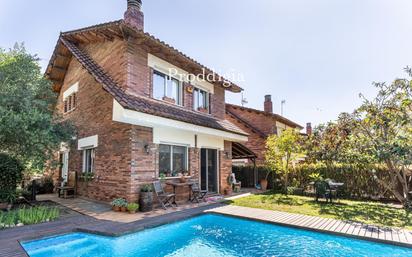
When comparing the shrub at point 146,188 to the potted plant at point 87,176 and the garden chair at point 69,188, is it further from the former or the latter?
the garden chair at point 69,188

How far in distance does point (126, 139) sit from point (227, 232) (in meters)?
6.20

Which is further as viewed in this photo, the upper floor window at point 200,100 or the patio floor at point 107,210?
the upper floor window at point 200,100

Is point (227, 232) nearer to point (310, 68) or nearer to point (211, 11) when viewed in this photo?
point (211, 11)

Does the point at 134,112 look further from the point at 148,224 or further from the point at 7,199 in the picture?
the point at 7,199

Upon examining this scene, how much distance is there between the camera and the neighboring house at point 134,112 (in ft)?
38.2

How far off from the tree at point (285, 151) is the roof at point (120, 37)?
4893 mm

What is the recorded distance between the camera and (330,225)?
355 inches

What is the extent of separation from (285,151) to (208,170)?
6.22 metres

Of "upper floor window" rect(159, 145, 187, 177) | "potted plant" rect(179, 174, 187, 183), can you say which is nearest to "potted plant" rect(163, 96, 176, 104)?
"upper floor window" rect(159, 145, 187, 177)

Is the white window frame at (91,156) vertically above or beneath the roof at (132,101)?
beneath

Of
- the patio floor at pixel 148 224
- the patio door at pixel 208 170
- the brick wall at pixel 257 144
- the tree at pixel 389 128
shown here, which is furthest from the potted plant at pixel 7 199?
the brick wall at pixel 257 144

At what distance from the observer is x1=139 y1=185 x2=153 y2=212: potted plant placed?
11.2 meters

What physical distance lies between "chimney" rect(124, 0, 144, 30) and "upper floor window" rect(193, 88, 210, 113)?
5206mm

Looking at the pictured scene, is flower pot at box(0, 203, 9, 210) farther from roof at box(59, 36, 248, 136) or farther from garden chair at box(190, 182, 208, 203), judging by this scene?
garden chair at box(190, 182, 208, 203)
